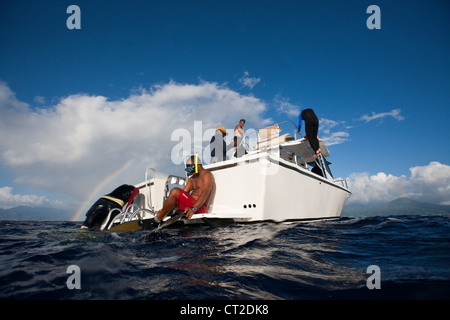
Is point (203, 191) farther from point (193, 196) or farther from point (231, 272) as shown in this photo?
point (231, 272)

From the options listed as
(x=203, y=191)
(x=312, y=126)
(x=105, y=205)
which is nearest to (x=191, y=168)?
(x=203, y=191)

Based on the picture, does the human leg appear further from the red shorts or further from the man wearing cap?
the man wearing cap

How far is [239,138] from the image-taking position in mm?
7371

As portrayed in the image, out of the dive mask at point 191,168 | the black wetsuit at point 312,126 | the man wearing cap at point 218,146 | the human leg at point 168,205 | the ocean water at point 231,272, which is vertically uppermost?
the black wetsuit at point 312,126

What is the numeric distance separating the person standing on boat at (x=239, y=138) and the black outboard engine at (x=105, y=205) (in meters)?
3.70

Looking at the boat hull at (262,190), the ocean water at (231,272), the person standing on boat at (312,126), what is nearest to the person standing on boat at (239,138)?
the boat hull at (262,190)

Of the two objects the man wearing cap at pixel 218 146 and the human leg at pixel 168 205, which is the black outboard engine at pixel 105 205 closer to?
the human leg at pixel 168 205

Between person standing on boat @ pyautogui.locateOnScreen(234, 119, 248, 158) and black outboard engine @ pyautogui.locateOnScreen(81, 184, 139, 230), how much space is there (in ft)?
12.1

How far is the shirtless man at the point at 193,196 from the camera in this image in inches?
195

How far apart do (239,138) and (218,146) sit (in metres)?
1.09

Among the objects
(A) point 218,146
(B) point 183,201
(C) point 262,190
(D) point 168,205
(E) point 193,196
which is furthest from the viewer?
(A) point 218,146

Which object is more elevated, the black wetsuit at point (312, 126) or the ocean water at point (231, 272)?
the black wetsuit at point (312, 126)

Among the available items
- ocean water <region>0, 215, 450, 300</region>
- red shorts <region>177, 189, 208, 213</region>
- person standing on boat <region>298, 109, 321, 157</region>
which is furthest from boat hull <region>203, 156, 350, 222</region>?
ocean water <region>0, 215, 450, 300</region>
